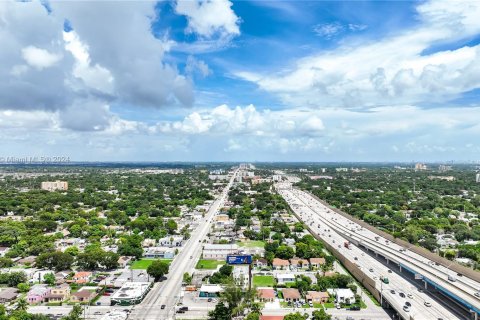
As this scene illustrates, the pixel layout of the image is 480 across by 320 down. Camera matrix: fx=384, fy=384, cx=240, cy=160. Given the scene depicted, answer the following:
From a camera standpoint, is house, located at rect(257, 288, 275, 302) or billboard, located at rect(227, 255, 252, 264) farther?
billboard, located at rect(227, 255, 252, 264)

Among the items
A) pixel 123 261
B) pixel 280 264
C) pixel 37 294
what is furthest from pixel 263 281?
pixel 37 294

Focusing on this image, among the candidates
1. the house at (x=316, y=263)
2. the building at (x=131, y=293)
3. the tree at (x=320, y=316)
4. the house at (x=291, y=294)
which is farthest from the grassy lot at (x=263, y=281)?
the building at (x=131, y=293)

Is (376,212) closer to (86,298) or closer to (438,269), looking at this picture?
(438,269)

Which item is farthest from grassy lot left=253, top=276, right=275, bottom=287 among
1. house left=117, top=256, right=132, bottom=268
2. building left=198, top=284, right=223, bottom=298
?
house left=117, top=256, right=132, bottom=268

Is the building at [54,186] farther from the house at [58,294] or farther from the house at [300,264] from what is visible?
the house at [300,264]

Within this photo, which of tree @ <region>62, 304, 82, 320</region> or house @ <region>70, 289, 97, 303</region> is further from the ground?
tree @ <region>62, 304, 82, 320</region>

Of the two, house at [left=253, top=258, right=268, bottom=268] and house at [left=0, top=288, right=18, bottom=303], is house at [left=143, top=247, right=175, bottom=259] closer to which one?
house at [left=253, top=258, right=268, bottom=268]
